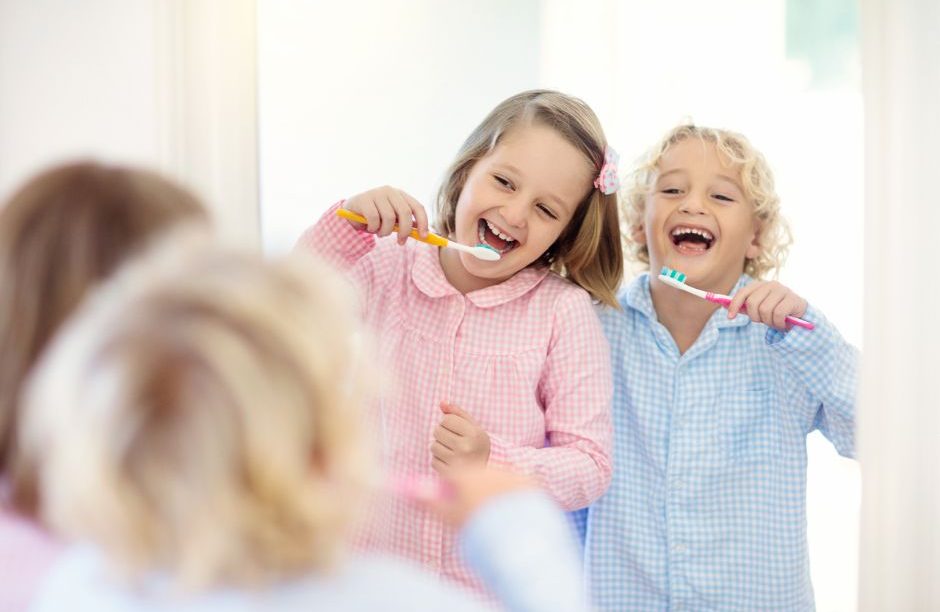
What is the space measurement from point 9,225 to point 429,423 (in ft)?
2.06

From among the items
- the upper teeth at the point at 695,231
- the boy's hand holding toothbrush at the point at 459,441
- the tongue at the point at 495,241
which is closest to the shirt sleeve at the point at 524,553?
the boy's hand holding toothbrush at the point at 459,441

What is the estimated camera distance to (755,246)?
140cm

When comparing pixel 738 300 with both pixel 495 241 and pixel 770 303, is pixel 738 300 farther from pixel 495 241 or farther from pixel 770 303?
pixel 495 241

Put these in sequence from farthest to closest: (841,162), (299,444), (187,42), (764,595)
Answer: (841,162)
(764,595)
(187,42)
(299,444)

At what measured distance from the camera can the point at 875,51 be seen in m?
1.14

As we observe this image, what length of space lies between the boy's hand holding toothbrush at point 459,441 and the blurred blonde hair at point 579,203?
312 millimetres

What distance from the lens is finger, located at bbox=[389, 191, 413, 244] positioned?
1159 millimetres

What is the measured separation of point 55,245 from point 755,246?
3.27ft

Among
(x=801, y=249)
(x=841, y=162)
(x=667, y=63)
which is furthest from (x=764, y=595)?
(x=667, y=63)

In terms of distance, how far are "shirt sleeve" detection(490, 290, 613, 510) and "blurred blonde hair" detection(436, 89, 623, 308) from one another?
7 centimetres

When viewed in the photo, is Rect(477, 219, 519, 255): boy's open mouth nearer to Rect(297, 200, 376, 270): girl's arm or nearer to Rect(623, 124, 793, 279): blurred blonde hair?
Rect(297, 200, 376, 270): girl's arm

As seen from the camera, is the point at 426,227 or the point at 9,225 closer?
the point at 9,225

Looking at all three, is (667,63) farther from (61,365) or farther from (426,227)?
(61,365)

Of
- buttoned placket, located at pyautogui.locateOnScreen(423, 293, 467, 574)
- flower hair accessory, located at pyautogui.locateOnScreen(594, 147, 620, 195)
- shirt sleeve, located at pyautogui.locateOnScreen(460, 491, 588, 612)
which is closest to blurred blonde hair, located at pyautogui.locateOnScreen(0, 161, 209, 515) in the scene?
shirt sleeve, located at pyautogui.locateOnScreen(460, 491, 588, 612)
